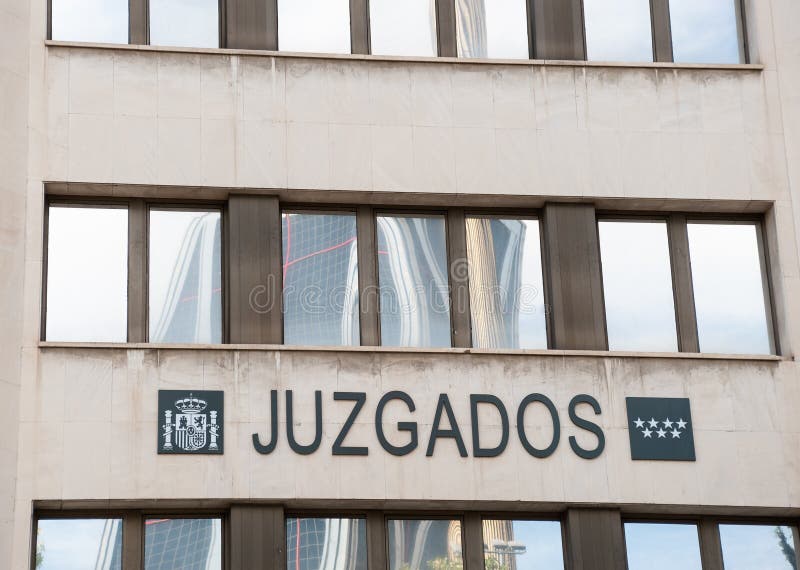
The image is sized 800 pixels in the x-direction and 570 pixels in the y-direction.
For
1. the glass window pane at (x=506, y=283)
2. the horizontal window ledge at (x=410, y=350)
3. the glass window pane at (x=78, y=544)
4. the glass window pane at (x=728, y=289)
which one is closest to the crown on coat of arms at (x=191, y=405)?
the horizontal window ledge at (x=410, y=350)

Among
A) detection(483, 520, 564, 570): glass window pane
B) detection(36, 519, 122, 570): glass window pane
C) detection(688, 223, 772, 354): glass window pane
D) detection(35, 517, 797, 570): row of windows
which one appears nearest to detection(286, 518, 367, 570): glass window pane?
detection(35, 517, 797, 570): row of windows

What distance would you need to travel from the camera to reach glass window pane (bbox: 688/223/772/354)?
26000 millimetres

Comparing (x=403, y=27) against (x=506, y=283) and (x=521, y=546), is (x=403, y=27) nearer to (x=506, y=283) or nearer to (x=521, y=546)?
(x=506, y=283)

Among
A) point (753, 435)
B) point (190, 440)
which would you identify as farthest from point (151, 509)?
point (753, 435)

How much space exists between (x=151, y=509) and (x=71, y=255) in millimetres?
4246

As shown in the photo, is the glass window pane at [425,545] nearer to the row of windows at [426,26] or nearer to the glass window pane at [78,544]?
the glass window pane at [78,544]

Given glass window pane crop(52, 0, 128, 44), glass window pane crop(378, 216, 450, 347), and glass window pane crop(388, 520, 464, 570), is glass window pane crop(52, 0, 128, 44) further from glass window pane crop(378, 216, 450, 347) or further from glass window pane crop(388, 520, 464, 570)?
glass window pane crop(388, 520, 464, 570)

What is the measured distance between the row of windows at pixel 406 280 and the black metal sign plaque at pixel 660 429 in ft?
4.64

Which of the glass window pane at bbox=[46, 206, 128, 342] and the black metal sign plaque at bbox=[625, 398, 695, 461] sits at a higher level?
the glass window pane at bbox=[46, 206, 128, 342]

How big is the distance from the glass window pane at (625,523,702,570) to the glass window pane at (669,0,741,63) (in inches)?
313

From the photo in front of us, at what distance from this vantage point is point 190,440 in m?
23.6

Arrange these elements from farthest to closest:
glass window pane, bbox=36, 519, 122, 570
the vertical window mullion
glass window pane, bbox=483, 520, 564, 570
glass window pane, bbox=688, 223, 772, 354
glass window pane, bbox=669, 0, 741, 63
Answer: glass window pane, bbox=669, 0, 741, 63, glass window pane, bbox=688, 223, 772, 354, the vertical window mullion, glass window pane, bbox=483, 520, 564, 570, glass window pane, bbox=36, 519, 122, 570

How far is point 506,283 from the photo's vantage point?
1019 inches

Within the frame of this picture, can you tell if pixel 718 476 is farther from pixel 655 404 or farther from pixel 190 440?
pixel 190 440
